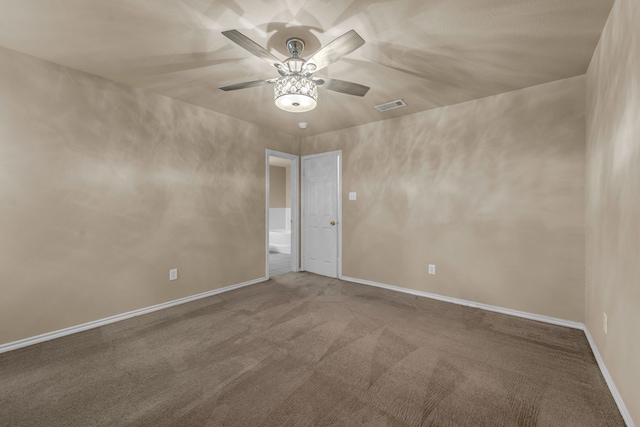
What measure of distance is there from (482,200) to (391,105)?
1552 millimetres

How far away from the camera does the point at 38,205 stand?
2.44 metres

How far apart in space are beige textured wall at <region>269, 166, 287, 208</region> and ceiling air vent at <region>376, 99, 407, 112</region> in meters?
5.11

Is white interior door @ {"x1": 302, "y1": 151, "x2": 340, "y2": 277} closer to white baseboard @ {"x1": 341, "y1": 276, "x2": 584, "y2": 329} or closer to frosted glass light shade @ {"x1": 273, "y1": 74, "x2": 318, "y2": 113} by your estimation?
white baseboard @ {"x1": 341, "y1": 276, "x2": 584, "y2": 329}

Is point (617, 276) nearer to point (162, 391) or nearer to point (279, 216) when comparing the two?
point (162, 391)

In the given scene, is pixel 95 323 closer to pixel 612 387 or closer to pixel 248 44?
pixel 248 44

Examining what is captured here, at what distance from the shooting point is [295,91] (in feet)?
6.42

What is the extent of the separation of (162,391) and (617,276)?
9.76ft

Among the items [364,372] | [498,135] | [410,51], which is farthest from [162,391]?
[498,135]

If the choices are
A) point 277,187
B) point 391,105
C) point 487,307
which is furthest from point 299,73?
point 277,187

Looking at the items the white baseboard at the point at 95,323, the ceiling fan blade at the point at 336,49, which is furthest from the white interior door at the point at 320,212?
the ceiling fan blade at the point at 336,49

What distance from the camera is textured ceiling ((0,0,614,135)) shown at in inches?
70.3

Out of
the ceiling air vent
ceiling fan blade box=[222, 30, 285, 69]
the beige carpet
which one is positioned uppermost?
the ceiling air vent

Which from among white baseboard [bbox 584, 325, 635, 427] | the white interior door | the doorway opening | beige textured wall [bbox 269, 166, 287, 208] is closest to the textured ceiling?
the white interior door

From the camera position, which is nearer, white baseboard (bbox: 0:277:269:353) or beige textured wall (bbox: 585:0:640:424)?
beige textured wall (bbox: 585:0:640:424)
